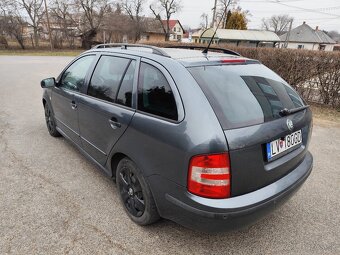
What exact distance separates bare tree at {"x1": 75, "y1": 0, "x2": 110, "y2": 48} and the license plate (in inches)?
1769

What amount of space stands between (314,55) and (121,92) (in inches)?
252

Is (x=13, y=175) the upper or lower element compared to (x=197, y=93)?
lower

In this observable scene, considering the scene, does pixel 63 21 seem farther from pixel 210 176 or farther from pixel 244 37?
pixel 210 176

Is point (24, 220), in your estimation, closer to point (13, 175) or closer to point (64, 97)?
point (13, 175)

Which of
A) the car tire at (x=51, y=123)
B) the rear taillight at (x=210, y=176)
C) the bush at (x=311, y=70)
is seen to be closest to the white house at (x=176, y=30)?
the bush at (x=311, y=70)

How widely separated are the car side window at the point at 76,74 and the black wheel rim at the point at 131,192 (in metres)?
1.40

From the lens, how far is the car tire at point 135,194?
7.70ft

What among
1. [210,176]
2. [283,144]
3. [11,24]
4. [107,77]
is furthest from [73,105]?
[11,24]

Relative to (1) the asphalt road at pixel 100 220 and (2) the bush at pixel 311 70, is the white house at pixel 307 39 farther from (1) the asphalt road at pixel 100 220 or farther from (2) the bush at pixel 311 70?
(1) the asphalt road at pixel 100 220

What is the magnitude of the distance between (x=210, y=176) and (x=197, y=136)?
0.97 feet

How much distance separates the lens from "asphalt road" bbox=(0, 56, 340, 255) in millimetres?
2320

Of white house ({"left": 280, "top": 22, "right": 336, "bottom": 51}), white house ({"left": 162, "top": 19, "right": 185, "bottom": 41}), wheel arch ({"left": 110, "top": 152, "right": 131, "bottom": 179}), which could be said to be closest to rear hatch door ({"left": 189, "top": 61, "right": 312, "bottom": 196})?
wheel arch ({"left": 110, "top": 152, "right": 131, "bottom": 179})

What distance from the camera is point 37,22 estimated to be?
40.8 metres

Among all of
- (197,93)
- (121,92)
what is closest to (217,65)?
(197,93)
